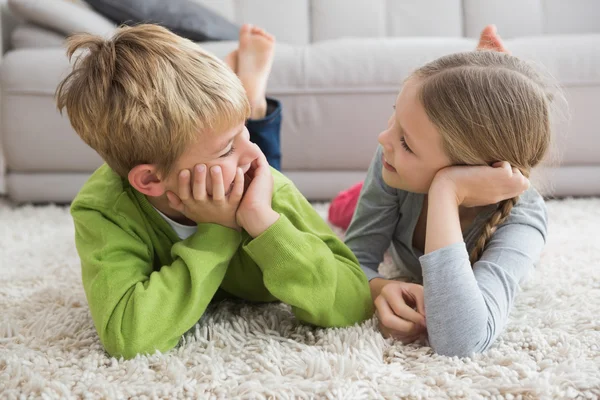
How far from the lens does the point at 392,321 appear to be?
926 millimetres

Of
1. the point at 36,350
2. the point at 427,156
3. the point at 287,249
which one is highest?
the point at 427,156

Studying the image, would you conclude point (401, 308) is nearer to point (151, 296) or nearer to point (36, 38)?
point (151, 296)

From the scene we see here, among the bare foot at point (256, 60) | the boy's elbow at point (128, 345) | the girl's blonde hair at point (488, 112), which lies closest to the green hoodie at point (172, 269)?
the boy's elbow at point (128, 345)

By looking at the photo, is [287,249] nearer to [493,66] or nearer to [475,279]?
[475,279]

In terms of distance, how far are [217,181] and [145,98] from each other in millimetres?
146

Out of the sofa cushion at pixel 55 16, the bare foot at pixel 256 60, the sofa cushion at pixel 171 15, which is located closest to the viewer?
the bare foot at pixel 256 60

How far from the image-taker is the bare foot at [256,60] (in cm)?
145

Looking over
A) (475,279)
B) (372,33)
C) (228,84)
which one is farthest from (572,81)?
(228,84)

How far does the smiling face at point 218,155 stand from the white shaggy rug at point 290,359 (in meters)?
0.23

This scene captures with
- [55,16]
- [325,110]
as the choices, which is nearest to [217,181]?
[325,110]

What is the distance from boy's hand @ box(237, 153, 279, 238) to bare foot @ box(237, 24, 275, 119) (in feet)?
1.75

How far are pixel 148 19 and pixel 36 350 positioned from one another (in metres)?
1.43

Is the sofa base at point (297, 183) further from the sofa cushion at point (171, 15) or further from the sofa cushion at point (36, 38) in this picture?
the sofa cushion at point (171, 15)

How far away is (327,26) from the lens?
2537 mm
